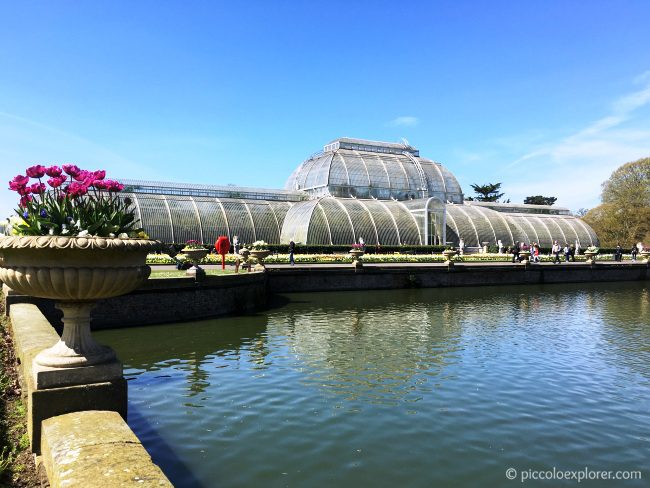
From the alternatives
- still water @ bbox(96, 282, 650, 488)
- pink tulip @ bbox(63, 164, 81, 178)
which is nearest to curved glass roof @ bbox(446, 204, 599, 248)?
still water @ bbox(96, 282, 650, 488)

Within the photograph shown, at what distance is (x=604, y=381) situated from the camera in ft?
39.7

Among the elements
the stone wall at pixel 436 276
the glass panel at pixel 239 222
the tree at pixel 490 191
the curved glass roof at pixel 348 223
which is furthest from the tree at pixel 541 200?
the glass panel at pixel 239 222

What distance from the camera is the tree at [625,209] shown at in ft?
250

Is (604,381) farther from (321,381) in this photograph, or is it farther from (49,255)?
(49,255)

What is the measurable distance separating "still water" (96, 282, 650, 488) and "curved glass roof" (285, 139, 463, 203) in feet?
159

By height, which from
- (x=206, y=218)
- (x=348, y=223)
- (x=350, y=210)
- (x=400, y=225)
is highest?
(x=350, y=210)

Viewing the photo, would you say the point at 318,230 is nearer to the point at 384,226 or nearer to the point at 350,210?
the point at 350,210

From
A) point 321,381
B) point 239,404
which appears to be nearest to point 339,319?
point 321,381

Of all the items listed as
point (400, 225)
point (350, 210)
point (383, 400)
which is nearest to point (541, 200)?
point (400, 225)

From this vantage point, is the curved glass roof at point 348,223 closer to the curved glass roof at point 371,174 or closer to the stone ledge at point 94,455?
the curved glass roof at point 371,174

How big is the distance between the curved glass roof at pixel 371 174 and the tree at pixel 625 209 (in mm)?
23101

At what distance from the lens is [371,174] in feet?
229

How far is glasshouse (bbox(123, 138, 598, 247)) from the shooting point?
54281 millimetres

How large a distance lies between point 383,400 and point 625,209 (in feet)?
268
